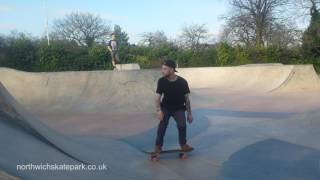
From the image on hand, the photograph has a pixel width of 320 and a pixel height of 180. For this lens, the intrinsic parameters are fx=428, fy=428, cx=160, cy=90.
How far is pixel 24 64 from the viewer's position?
975 inches

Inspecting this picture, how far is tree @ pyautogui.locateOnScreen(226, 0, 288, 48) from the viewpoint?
4747 centimetres

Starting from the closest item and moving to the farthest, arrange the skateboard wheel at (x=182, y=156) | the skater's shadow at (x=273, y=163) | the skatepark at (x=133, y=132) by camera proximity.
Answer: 1. the skatepark at (x=133, y=132)
2. the skater's shadow at (x=273, y=163)
3. the skateboard wheel at (x=182, y=156)

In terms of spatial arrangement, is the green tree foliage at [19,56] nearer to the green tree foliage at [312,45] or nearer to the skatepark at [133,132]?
the skatepark at [133,132]

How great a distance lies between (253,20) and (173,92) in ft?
144

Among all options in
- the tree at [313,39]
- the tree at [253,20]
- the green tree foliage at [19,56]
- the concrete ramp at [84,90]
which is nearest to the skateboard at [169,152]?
the concrete ramp at [84,90]

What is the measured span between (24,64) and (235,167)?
21364 mm

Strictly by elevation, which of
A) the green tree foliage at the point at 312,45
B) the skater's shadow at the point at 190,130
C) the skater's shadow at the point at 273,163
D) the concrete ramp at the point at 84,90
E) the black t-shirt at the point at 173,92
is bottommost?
the skater's shadow at the point at 190,130

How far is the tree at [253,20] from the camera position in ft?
156

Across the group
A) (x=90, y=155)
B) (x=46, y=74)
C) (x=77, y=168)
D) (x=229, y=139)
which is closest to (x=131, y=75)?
(x=46, y=74)

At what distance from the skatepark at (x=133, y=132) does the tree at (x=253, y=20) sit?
115ft

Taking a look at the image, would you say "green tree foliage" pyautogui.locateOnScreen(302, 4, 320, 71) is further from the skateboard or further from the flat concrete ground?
the skateboard

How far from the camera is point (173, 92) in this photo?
235 inches

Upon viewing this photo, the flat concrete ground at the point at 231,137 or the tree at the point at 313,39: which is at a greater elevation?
the tree at the point at 313,39

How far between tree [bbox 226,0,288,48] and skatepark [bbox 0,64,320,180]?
1384 inches
